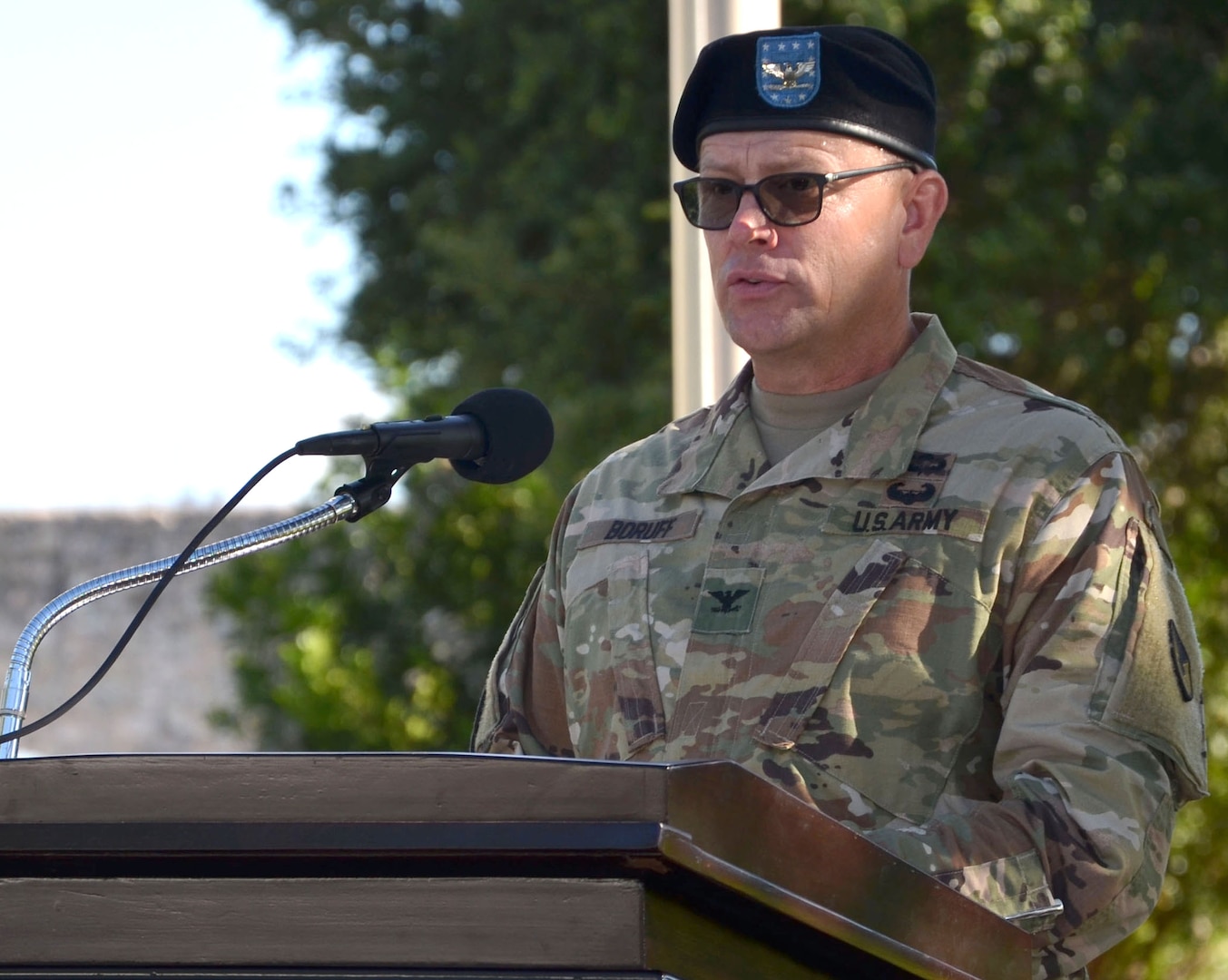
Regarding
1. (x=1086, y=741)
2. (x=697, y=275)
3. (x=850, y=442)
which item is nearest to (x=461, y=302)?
(x=697, y=275)

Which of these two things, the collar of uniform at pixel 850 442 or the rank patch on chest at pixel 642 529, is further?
the rank patch on chest at pixel 642 529

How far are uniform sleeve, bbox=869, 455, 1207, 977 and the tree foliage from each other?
3.97 metres

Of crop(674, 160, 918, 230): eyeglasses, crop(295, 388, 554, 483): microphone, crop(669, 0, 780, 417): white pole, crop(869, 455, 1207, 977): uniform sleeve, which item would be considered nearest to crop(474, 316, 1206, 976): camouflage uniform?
crop(869, 455, 1207, 977): uniform sleeve

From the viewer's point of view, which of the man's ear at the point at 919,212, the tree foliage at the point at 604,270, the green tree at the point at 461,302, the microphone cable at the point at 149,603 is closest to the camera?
the microphone cable at the point at 149,603

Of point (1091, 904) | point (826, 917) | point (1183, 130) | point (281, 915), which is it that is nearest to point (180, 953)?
point (281, 915)

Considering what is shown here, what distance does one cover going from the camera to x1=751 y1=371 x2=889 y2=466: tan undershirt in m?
2.41

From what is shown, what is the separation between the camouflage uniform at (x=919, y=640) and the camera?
6.08 feet

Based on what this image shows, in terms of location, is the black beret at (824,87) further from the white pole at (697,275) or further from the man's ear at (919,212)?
the white pole at (697,275)

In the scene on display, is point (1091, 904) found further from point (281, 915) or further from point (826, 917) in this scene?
point (281, 915)

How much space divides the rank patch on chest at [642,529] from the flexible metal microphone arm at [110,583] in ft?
2.08

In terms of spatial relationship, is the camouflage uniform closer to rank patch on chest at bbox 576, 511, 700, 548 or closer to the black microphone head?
rank patch on chest at bbox 576, 511, 700, 548

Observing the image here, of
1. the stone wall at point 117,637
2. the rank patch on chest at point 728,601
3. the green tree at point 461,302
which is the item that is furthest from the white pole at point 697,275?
the stone wall at point 117,637

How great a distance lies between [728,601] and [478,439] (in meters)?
0.48

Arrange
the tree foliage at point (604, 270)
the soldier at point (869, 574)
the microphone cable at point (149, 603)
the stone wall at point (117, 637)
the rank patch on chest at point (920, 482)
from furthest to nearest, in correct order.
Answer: the stone wall at point (117, 637) < the tree foliage at point (604, 270) < the rank patch on chest at point (920, 482) < the soldier at point (869, 574) < the microphone cable at point (149, 603)
